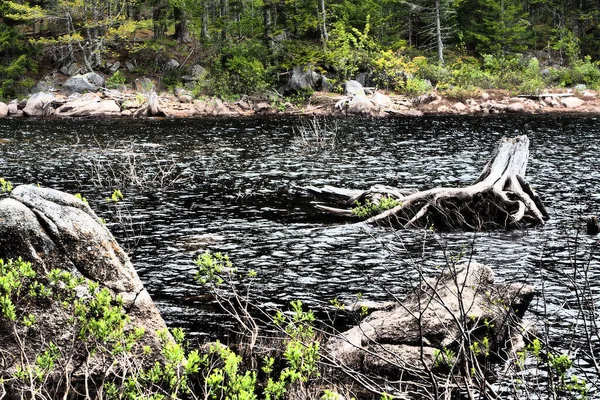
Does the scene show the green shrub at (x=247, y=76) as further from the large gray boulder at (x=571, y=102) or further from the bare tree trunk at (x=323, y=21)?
the large gray boulder at (x=571, y=102)

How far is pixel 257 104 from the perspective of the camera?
5397 cm

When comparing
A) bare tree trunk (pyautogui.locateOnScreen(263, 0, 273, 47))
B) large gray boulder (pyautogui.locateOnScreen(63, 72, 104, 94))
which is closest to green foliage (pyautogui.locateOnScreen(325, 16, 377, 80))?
bare tree trunk (pyautogui.locateOnScreen(263, 0, 273, 47))

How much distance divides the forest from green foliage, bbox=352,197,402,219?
125 feet

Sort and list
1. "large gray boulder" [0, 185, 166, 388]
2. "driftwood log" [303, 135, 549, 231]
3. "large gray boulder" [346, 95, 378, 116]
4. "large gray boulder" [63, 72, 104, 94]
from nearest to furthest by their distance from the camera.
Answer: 1. "large gray boulder" [0, 185, 166, 388]
2. "driftwood log" [303, 135, 549, 231]
3. "large gray boulder" [346, 95, 378, 116]
4. "large gray boulder" [63, 72, 104, 94]

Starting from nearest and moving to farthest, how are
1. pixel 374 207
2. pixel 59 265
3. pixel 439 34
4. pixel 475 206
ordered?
pixel 59 265 < pixel 475 206 < pixel 374 207 < pixel 439 34

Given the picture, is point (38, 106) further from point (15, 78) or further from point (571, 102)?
point (571, 102)

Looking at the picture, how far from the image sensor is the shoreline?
49344 millimetres

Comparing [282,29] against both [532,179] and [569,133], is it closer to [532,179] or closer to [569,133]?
[569,133]

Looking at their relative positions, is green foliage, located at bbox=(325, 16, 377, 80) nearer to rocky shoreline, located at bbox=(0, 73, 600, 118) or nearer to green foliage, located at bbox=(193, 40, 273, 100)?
rocky shoreline, located at bbox=(0, 73, 600, 118)

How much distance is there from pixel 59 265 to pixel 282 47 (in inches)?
2023

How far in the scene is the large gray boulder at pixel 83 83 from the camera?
178ft

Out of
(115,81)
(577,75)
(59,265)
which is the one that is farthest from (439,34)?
(59,265)

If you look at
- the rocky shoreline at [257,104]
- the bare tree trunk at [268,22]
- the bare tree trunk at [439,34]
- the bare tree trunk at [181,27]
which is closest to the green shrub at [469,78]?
the rocky shoreline at [257,104]

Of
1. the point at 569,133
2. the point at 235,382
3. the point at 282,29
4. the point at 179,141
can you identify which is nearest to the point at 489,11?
the point at 282,29
